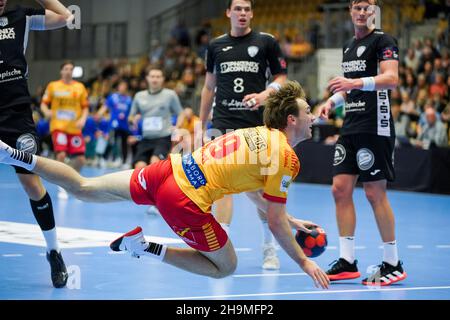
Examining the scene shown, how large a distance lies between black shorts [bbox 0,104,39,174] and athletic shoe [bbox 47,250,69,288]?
0.69 m

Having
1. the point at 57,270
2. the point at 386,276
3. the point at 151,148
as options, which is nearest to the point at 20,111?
the point at 57,270

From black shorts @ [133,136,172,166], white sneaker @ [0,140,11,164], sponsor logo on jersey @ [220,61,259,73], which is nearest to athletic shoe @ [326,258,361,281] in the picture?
sponsor logo on jersey @ [220,61,259,73]

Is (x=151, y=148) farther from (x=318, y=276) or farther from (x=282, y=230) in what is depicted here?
(x=318, y=276)

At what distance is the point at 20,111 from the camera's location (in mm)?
6688

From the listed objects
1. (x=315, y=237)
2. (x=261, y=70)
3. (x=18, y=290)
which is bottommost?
(x=18, y=290)

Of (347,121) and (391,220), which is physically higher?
(347,121)

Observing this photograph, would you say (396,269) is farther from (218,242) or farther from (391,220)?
(218,242)

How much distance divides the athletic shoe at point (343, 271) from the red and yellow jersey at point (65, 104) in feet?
25.6

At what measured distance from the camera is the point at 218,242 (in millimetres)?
5957

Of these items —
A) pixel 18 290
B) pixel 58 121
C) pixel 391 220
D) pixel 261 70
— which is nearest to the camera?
pixel 18 290

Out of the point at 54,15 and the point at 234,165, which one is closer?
the point at 234,165

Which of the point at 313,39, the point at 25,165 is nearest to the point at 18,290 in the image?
the point at 25,165

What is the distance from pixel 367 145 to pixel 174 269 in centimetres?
202
